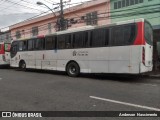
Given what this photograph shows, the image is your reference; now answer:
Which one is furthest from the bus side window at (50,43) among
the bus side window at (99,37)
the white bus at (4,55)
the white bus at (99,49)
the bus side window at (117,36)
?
the white bus at (4,55)

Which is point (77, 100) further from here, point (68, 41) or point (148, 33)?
point (68, 41)

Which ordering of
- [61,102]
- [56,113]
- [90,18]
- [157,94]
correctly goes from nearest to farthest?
1. [56,113]
2. [61,102]
3. [157,94]
4. [90,18]

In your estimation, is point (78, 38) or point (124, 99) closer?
point (124, 99)

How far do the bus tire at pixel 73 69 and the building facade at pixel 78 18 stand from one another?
386 inches

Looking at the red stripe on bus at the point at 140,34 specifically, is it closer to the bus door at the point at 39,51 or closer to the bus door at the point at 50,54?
the bus door at the point at 50,54

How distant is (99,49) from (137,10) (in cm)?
997

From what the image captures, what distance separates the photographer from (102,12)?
2283 cm

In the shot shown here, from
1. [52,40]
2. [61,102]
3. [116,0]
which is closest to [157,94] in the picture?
[61,102]

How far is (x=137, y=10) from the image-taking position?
64.9 ft

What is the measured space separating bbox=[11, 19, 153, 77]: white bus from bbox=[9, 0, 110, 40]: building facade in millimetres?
8842

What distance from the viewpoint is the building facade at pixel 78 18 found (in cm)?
2284

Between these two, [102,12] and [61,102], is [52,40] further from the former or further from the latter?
[102,12]

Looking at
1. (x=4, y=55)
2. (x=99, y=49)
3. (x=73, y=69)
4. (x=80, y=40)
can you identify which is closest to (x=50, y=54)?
(x=73, y=69)

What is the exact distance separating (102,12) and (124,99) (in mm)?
17120
